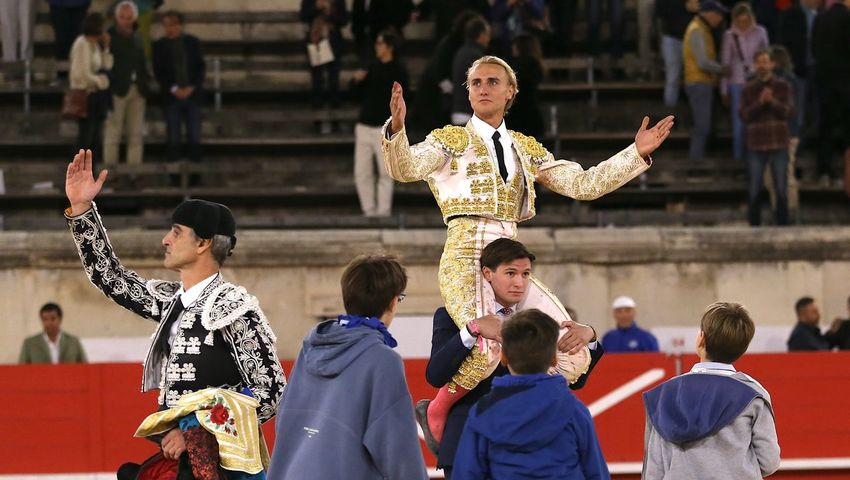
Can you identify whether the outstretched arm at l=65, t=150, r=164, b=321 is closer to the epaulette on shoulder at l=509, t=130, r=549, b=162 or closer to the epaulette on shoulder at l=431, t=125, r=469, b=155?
the epaulette on shoulder at l=431, t=125, r=469, b=155

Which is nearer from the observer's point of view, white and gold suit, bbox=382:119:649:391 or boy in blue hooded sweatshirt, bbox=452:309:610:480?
boy in blue hooded sweatshirt, bbox=452:309:610:480

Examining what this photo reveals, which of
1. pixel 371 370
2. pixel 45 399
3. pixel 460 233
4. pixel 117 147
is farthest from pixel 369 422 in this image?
pixel 117 147

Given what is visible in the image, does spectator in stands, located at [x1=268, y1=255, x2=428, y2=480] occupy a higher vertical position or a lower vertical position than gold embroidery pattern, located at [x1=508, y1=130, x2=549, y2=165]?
lower

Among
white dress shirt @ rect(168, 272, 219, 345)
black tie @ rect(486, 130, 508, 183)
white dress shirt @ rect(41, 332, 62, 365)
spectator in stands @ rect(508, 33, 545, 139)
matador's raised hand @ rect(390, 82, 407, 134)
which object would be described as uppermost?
spectator in stands @ rect(508, 33, 545, 139)

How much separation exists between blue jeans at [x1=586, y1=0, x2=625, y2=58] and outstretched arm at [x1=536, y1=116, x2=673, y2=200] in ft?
32.4

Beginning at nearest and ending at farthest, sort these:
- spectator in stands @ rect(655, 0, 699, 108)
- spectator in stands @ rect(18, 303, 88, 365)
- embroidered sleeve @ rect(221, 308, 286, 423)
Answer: embroidered sleeve @ rect(221, 308, 286, 423)
spectator in stands @ rect(18, 303, 88, 365)
spectator in stands @ rect(655, 0, 699, 108)

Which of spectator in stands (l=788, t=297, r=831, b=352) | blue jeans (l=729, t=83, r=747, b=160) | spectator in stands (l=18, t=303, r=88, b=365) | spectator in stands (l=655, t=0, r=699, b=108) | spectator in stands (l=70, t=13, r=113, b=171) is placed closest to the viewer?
spectator in stands (l=18, t=303, r=88, b=365)

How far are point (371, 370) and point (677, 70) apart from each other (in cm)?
1088

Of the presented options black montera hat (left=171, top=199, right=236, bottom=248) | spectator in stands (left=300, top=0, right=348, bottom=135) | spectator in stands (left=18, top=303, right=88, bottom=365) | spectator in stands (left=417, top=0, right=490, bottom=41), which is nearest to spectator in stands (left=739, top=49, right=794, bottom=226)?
spectator in stands (left=417, top=0, right=490, bottom=41)

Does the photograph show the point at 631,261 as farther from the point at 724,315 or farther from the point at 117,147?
the point at 724,315

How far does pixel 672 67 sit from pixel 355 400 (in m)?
10.9

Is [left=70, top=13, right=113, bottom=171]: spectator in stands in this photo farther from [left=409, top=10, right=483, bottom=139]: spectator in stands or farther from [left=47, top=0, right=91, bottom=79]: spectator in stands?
[left=409, top=10, right=483, bottom=139]: spectator in stands

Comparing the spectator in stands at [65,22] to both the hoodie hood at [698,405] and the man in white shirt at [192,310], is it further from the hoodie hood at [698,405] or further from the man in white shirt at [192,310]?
the hoodie hood at [698,405]

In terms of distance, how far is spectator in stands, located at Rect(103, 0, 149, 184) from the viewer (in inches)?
A: 617
